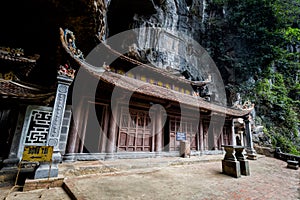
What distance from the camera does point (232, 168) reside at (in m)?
5.17

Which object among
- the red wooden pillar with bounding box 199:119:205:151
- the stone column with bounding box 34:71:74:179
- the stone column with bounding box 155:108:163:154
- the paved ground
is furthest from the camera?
the red wooden pillar with bounding box 199:119:205:151

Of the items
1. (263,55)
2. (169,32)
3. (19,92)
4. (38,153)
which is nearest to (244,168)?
(38,153)

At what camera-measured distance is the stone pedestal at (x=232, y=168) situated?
5008mm

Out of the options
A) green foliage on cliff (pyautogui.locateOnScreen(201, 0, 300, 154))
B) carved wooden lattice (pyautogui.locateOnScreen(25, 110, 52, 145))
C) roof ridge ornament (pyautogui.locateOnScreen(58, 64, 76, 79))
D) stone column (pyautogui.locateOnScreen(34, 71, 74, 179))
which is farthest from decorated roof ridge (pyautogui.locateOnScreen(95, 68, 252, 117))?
green foliage on cliff (pyautogui.locateOnScreen(201, 0, 300, 154))

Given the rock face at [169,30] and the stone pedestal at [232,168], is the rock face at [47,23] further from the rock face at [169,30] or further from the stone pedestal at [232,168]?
the stone pedestal at [232,168]

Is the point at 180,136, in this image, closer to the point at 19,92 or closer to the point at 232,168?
the point at 232,168

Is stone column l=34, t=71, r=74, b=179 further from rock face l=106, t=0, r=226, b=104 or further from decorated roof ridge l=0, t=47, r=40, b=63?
rock face l=106, t=0, r=226, b=104

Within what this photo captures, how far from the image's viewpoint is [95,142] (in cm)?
810

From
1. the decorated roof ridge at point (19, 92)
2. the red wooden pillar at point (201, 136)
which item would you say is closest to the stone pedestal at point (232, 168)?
the red wooden pillar at point (201, 136)

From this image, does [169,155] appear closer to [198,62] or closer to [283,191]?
[283,191]

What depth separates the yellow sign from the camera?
11.4 ft

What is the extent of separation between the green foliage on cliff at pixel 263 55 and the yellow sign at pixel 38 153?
21.6 meters

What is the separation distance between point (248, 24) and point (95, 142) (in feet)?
82.6

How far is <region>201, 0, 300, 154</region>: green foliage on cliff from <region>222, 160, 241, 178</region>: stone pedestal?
53.1 ft
